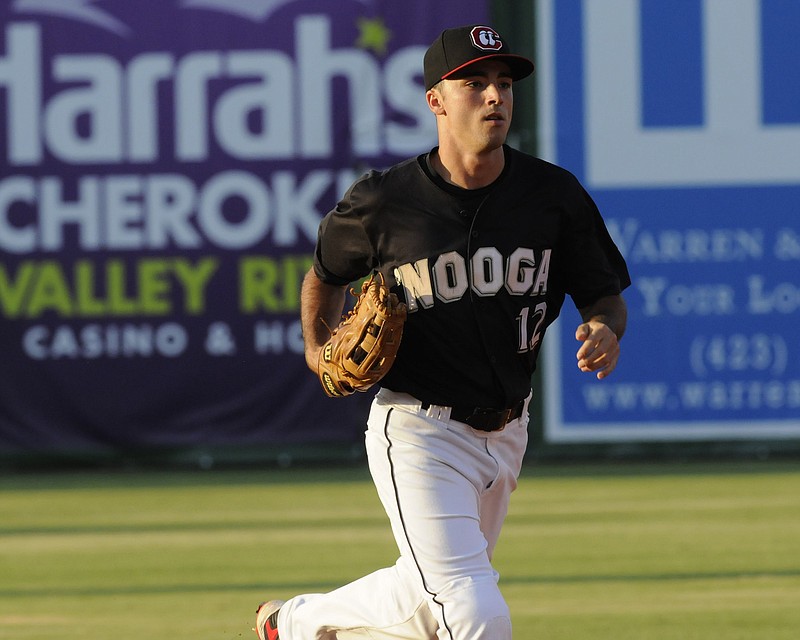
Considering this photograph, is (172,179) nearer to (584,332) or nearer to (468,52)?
(468,52)

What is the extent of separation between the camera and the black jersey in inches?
173

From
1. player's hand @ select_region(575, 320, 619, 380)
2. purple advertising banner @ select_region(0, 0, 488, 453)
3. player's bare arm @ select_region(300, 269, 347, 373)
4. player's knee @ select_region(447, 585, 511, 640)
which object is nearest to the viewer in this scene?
player's knee @ select_region(447, 585, 511, 640)

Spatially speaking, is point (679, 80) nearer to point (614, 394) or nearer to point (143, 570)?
point (614, 394)

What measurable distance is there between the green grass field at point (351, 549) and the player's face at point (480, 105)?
2304mm

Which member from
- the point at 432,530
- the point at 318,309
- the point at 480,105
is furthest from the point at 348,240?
the point at 432,530

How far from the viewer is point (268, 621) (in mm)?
4930

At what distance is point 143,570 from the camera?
782cm

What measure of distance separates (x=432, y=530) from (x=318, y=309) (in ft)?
2.85

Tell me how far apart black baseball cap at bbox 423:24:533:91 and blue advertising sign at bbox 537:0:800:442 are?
323 inches

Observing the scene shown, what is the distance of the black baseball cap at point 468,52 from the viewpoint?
4.33 meters

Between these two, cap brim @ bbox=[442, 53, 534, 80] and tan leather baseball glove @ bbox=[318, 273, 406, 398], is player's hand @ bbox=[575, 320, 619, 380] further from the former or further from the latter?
cap brim @ bbox=[442, 53, 534, 80]

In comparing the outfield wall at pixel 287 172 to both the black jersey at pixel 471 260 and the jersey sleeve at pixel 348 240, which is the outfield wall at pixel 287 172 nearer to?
the jersey sleeve at pixel 348 240

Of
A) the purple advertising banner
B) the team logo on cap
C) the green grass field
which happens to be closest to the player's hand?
the team logo on cap

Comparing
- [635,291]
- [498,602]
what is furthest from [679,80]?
[498,602]
